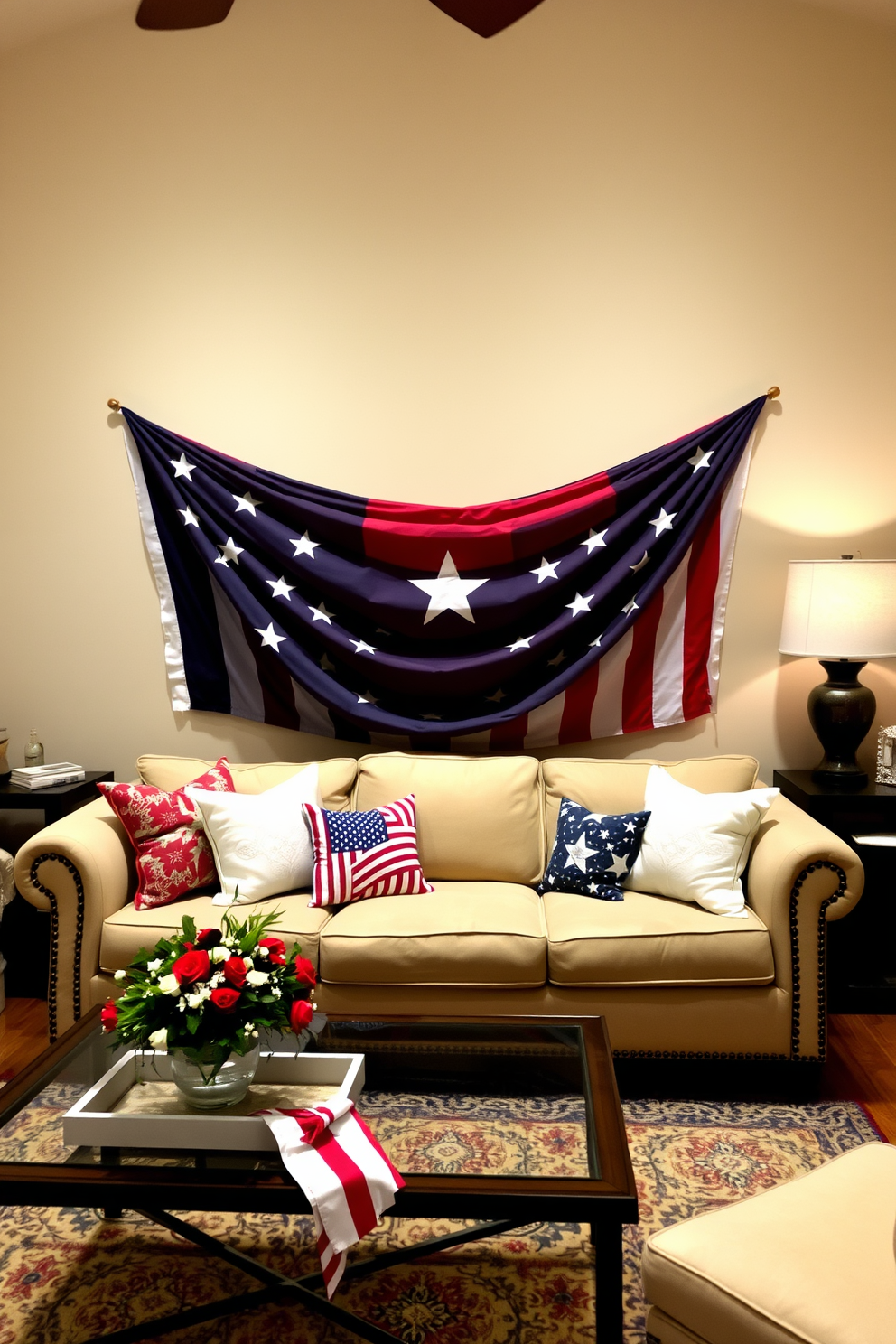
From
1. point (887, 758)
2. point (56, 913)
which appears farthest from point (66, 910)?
point (887, 758)

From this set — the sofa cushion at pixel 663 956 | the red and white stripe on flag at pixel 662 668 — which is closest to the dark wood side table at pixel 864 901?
the red and white stripe on flag at pixel 662 668

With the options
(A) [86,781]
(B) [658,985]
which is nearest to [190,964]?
(B) [658,985]

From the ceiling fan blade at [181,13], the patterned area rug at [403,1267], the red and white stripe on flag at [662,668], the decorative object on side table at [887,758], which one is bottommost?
the patterned area rug at [403,1267]

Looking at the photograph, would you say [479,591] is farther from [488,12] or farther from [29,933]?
[29,933]

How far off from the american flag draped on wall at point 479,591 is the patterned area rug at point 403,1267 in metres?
1.61

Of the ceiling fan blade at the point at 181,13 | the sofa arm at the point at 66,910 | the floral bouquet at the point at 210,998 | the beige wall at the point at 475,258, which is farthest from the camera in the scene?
the beige wall at the point at 475,258

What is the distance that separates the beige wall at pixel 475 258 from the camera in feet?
11.0

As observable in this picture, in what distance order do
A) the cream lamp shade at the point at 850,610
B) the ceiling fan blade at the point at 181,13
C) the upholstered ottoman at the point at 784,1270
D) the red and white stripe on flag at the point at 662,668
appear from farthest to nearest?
the red and white stripe on flag at the point at 662,668 < the cream lamp shade at the point at 850,610 < the ceiling fan blade at the point at 181,13 < the upholstered ottoman at the point at 784,1270

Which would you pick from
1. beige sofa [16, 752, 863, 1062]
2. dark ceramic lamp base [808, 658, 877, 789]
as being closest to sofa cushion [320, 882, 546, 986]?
beige sofa [16, 752, 863, 1062]

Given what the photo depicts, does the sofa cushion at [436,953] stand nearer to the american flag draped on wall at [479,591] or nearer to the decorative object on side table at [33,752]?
the american flag draped on wall at [479,591]

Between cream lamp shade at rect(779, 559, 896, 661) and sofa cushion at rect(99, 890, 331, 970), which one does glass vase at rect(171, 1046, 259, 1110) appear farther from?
cream lamp shade at rect(779, 559, 896, 661)

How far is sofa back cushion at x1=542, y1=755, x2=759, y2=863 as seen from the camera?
3180mm

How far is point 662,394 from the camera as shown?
3.45m

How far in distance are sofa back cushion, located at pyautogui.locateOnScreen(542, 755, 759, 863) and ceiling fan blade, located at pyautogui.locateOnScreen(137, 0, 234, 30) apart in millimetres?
2276
